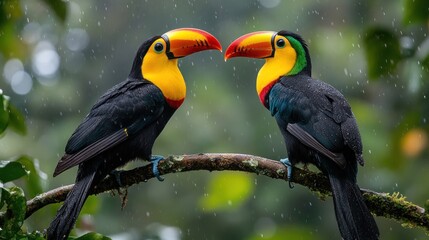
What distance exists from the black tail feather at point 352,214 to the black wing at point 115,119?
1.02 metres

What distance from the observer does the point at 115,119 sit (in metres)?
3.58

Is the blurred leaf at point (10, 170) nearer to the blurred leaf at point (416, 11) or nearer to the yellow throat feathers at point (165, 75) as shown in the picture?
the yellow throat feathers at point (165, 75)

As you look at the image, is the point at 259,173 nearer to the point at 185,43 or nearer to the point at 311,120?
the point at 311,120

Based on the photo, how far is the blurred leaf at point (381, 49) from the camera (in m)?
3.20

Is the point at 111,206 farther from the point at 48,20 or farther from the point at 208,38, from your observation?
the point at 208,38

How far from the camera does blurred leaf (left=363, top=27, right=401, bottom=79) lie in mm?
3195

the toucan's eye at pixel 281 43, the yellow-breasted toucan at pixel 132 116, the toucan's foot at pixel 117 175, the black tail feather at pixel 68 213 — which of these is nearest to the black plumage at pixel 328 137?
the toucan's eye at pixel 281 43

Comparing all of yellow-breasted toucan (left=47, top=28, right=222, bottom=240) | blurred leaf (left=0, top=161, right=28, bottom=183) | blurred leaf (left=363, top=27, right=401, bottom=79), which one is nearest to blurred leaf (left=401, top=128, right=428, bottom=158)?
blurred leaf (left=363, top=27, right=401, bottom=79)

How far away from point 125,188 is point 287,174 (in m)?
0.76

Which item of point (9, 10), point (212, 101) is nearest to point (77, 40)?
point (212, 101)

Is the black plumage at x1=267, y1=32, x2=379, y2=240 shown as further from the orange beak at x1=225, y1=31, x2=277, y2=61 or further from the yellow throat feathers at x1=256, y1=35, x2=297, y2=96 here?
the orange beak at x1=225, y1=31, x2=277, y2=61

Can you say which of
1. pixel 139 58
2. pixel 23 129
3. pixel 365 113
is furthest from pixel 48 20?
pixel 23 129

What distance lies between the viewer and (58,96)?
986cm

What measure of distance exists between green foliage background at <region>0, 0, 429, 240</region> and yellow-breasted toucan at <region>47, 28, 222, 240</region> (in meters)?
1.66
